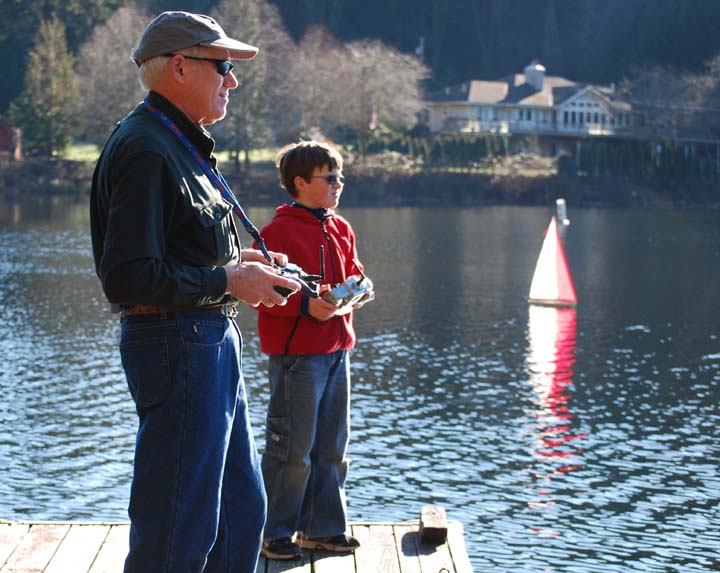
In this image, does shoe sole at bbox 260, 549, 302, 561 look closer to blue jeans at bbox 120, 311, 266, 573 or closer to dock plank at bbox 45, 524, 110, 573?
dock plank at bbox 45, 524, 110, 573

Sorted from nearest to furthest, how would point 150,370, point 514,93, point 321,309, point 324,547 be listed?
point 150,370 < point 321,309 < point 324,547 < point 514,93

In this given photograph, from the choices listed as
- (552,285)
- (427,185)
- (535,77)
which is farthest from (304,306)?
(535,77)

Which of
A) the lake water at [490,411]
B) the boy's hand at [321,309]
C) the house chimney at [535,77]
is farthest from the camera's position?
the house chimney at [535,77]

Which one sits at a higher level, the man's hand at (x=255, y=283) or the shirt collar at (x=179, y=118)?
the shirt collar at (x=179, y=118)

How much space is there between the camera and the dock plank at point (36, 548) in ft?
19.2

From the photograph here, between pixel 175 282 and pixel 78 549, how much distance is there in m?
2.53

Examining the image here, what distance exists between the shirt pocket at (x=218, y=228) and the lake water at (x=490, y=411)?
610 centimetres

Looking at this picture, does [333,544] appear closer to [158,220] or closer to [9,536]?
[9,536]

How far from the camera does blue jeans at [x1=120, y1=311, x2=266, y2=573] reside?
13.6ft

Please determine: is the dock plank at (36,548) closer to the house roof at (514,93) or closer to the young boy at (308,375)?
the young boy at (308,375)

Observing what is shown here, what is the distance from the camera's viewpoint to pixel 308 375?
5973 mm

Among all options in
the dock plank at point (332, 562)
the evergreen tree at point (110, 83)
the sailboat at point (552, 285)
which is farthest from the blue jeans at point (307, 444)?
the evergreen tree at point (110, 83)

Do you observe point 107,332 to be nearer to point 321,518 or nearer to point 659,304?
point 659,304

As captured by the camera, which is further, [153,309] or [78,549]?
[78,549]
